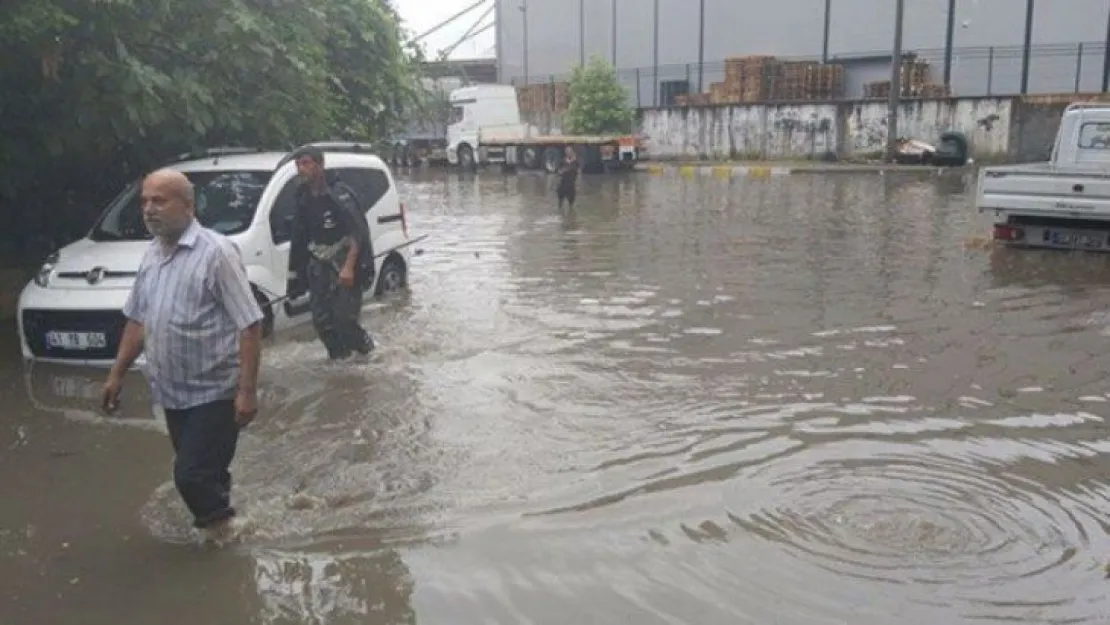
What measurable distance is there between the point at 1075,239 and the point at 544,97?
3984 cm

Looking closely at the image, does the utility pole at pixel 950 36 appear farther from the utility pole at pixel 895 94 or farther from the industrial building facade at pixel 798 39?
the utility pole at pixel 895 94

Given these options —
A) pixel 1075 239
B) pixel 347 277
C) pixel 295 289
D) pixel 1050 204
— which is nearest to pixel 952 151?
pixel 1075 239

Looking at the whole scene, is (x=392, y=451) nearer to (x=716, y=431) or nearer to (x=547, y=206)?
(x=716, y=431)

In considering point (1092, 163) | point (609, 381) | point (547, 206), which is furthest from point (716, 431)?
point (547, 206)

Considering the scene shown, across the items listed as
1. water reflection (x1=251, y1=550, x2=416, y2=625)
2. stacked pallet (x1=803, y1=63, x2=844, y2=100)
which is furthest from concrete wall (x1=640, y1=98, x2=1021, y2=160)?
water reflection (x1=251, y1=550, x2=416, y2=625)

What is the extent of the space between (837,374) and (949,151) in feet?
91.4

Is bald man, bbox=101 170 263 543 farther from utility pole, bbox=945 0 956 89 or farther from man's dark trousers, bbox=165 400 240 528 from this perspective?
utility pole, bbox=945 0 956 89

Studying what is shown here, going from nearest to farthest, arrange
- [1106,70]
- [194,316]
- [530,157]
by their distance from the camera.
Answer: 1. [194,316]
2. [1106,70]
3. [530,157]

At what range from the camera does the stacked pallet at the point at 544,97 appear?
5006 centimetres

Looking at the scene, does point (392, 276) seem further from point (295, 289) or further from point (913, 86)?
point (913, 86)

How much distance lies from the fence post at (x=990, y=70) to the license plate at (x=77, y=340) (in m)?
35.5

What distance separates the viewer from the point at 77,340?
7.55m

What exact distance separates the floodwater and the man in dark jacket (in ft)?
1.68

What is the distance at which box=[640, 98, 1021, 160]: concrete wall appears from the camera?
1294 inches
